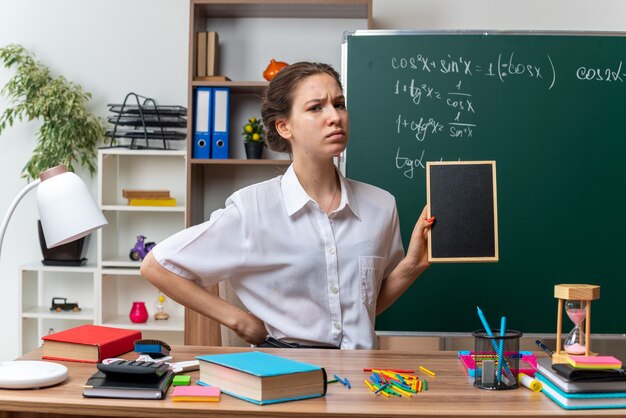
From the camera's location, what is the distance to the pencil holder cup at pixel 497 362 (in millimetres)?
1575

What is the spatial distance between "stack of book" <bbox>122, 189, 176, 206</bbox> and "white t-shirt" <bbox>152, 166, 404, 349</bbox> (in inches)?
69.7

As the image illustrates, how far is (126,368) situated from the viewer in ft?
4.95

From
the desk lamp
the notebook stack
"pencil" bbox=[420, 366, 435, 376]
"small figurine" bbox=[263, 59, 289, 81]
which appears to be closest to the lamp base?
"small figurine" bbox=[263, 59, 289, 81]

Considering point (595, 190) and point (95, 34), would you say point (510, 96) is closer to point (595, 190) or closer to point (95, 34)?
point (595, 190)

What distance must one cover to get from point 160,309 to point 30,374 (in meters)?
2.56

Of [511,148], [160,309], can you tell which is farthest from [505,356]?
[160,309]

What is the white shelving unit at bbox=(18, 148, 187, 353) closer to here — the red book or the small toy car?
the small toy car

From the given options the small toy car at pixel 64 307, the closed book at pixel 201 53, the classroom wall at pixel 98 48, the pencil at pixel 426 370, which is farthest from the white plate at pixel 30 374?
the classroom wall at pixel 98 48

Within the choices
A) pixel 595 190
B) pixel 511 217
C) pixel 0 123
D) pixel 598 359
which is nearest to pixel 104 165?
pixel 0 123

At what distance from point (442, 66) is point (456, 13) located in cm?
91

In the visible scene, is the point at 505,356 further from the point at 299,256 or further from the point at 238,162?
the point at 238,162

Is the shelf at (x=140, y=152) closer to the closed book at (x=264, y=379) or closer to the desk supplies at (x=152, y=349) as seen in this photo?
the desk supplies at (x=152, y=349)

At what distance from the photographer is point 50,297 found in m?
4.23

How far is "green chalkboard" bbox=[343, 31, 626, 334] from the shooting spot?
3113mm
